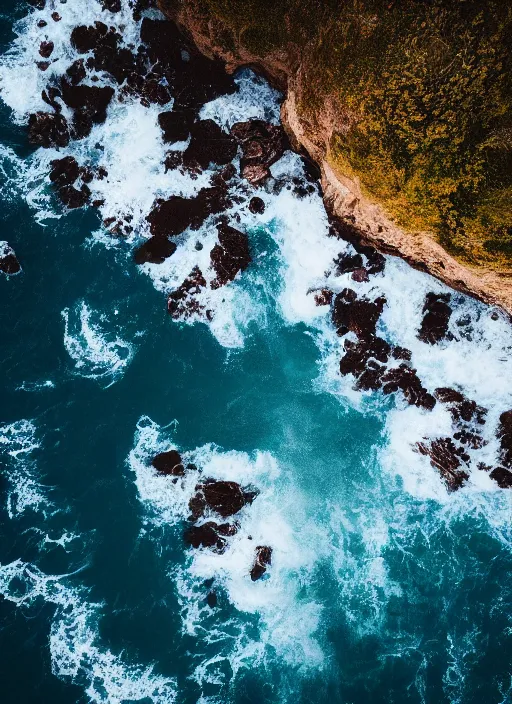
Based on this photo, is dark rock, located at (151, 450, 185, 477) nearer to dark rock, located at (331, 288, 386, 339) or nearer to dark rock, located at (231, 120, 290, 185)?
dark rock, located at (331, 288, 386, 339)

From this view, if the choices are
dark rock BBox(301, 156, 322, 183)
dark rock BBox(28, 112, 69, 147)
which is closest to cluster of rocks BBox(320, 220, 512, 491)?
dark rock BBox(301, 156, 322, 183)

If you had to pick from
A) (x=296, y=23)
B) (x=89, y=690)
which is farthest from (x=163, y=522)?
(x=296, y=23)

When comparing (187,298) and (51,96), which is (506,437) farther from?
(51,96)

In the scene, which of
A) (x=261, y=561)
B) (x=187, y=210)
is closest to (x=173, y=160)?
(x=187, y=210)

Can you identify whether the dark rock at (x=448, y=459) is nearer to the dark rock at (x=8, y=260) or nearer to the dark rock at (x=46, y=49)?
the dark rock at (x=8, y=260)

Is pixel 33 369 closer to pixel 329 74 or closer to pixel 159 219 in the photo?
pixel 159 219

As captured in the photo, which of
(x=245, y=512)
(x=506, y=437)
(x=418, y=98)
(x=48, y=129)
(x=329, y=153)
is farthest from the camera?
(x=48, y=129)

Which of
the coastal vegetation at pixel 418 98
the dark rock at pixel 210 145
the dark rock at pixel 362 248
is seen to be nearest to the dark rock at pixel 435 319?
the dark rock at pixel 362 248
